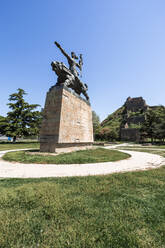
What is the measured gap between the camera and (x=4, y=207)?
2309 mm

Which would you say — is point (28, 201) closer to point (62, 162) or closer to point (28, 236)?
point (28, 236)

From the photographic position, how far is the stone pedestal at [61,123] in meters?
8.76

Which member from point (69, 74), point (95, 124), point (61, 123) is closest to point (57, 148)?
point (61, 123)

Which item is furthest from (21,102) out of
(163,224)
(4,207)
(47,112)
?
(163,224)

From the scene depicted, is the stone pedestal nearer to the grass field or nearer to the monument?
the monument

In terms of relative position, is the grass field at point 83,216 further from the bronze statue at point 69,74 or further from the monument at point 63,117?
the bronze statue at point 69,74

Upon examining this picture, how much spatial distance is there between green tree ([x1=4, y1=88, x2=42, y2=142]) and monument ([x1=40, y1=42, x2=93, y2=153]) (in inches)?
845

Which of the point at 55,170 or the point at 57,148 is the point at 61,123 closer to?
the point at 57,148

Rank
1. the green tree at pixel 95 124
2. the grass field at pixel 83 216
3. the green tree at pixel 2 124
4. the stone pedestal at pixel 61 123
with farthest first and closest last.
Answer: the green tree at pixel 95 124, the green tree at pixel 2 124, the stone pedestal at pixel 61 123, the grass field at pixel 83 216

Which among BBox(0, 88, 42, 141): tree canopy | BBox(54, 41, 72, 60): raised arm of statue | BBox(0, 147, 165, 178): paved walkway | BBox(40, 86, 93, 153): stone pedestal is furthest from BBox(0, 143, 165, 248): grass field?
BBox(0, 88, 42, 141): tree canopy

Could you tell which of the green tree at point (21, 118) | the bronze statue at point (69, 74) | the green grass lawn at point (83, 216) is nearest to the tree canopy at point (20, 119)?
the green tree at point (21, 118)

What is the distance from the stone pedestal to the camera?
28.7 ft

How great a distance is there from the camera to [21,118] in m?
29.3

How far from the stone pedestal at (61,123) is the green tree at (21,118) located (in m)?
21.5
